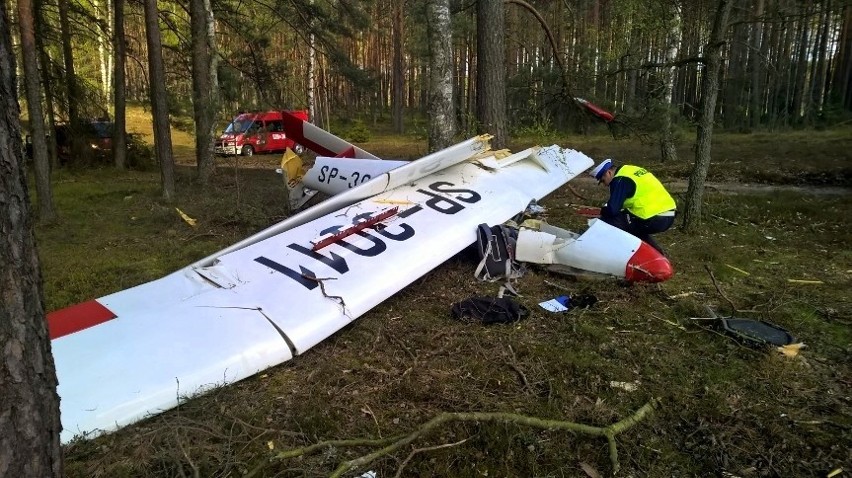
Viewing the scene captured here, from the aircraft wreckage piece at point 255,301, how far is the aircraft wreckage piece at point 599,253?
2.16 feet

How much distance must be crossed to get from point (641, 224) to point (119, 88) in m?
15.8

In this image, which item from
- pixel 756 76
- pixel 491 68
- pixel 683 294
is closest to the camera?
pixel 683 294

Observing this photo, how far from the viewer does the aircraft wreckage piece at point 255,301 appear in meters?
3.51

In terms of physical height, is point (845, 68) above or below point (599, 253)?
above

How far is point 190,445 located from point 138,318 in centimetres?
166

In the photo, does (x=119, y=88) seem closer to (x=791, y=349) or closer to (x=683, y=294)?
(x=683, y=294)

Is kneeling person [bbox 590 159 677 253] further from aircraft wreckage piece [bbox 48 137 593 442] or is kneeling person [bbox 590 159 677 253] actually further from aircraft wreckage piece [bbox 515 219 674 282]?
aircraft wreckage piece [bbox 48 137 593 442]

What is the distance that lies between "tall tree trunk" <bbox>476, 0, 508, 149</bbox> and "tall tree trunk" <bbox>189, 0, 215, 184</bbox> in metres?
5.93

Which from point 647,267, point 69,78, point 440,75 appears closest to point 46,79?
point 69,78

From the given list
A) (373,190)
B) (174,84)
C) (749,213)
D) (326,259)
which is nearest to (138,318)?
(326,259)

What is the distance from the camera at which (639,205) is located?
6016 millimetres

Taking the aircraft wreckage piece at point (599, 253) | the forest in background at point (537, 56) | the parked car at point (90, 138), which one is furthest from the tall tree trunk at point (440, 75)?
the parked car at point (90, 138)

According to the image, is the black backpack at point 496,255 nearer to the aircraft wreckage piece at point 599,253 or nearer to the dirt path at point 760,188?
the aircraft wreckage piece at point 599,253

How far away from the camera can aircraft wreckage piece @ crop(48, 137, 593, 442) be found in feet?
11.5
